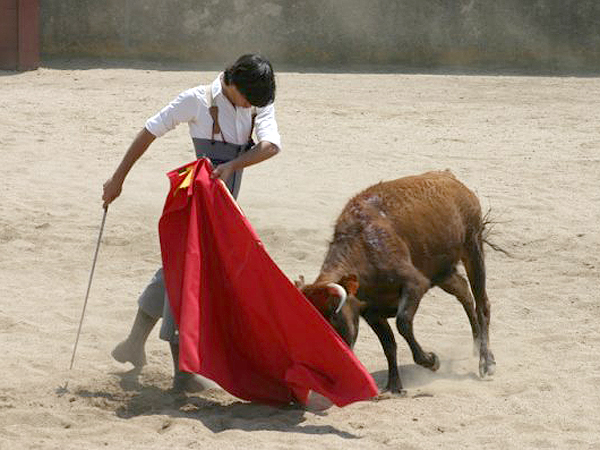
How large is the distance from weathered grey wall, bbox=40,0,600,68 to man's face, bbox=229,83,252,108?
1001cm

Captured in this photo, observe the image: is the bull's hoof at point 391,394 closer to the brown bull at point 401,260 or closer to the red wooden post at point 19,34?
the brown bull at point 401,260

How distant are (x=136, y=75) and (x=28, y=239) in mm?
6112

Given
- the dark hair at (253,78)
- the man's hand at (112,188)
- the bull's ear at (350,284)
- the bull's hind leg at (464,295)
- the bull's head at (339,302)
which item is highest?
the dark hair at (253,78)

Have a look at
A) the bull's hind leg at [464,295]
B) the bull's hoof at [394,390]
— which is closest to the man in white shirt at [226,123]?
the bull's hoof at [394,390]

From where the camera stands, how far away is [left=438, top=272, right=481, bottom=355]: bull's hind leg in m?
7.39

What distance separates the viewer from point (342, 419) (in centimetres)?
610

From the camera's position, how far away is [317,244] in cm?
934

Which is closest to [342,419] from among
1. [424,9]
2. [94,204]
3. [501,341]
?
[501,341]

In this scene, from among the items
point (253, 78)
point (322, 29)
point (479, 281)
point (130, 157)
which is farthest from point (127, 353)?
point (322, 29)

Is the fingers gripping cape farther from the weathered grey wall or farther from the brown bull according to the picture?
the weathered grey wall

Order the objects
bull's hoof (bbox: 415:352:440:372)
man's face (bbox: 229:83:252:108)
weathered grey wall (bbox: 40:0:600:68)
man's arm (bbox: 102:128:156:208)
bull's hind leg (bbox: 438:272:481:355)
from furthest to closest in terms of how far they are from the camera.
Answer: weathered grey wall (bbox: 40:0:600:68)
bull's hind leg (bbox: 438:272:481:355)
bull's hoof (bbox: 415:352:440:372)
man's arm (bbox: 102:128:156:208)
man's face (bbox: 229:83:252:108)

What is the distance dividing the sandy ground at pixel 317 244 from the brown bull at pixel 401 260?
0.33 meters

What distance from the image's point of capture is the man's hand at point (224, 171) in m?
6.07

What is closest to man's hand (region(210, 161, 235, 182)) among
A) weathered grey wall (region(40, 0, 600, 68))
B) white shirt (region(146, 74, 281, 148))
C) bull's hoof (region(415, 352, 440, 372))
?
white shirt (region(146, 74, 281, 148))
